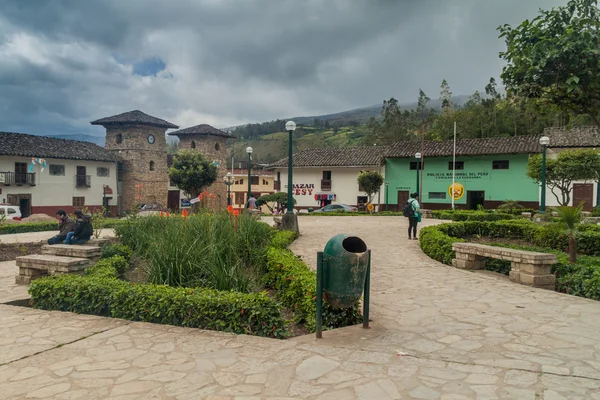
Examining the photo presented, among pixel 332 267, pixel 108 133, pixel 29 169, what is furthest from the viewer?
pixel 108 133

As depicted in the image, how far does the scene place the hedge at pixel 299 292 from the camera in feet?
15.1

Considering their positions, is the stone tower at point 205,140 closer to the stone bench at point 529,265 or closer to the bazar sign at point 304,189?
the bazar sign at point 304,189

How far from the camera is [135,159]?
40594mm

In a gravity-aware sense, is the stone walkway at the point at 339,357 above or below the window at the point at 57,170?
below

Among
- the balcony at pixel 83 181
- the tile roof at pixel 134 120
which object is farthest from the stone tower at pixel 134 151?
the balcony at pixel 83 181

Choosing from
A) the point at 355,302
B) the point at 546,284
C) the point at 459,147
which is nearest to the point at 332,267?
the point at 355,302

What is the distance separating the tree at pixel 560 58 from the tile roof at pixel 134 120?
125 feet

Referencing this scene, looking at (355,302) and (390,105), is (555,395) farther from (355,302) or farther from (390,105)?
(390,105)

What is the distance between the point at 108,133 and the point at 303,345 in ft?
139

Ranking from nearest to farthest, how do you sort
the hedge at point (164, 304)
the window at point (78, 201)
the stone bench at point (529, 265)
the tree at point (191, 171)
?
the hedge at point (164, 304) < the stone bench at point (529, 265) < the tree at point (191, 171) < the window at point (78, 201)

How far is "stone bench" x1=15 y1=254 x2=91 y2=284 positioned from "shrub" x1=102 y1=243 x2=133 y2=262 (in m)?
0.82

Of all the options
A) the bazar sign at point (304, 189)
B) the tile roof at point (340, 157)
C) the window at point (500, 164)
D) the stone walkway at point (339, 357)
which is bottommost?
the stone walkway at point (339, 357)

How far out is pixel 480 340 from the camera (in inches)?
163

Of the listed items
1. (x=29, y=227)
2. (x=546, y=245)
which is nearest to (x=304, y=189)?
(x=29, y=227)
